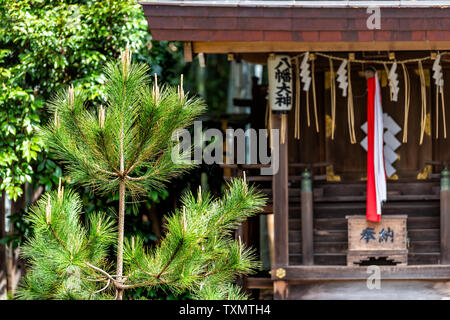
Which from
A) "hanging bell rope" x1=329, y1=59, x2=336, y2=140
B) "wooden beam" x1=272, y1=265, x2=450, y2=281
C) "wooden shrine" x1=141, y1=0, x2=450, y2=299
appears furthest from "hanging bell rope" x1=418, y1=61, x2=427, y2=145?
"wooden beam" x1=272, y1=265, x2=450, y2=281

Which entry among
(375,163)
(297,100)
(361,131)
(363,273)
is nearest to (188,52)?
(297,100)

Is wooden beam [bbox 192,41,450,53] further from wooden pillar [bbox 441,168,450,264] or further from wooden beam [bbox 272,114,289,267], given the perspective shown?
wooden pillar [bbox 441,168,450,264]

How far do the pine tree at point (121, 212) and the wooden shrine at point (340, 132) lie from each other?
189 cm

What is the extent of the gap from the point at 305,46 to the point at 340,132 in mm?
1722

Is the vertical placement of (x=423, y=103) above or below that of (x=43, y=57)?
below

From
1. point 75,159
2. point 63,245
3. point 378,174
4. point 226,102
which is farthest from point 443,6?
point 226,102

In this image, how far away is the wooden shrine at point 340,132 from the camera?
20.7 ft

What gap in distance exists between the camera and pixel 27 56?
759cm

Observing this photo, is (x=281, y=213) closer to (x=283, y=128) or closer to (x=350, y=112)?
(x=283, y=128)

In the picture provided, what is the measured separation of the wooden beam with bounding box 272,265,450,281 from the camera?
22.7ft

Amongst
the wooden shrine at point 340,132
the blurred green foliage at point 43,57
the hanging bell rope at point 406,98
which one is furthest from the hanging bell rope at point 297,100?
the blurred green foliage at point 43,57

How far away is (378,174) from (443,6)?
1.91 metres

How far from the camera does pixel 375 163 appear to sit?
709cm

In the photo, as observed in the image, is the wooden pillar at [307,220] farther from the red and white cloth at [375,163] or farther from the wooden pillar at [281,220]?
the red and white cloth at [375,163]
